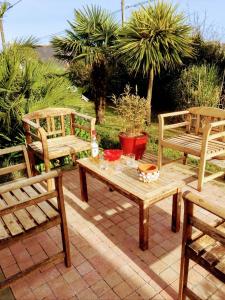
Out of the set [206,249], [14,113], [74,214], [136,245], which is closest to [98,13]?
[14,113]

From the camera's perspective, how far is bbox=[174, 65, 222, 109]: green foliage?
21.4 feet

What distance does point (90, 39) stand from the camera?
22.2ft

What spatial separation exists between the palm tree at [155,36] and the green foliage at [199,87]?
2.60 feet

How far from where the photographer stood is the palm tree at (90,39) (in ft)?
21.9

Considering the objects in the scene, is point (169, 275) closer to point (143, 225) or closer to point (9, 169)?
point (143, 225)

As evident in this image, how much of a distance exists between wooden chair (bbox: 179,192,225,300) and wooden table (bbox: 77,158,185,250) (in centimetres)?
65

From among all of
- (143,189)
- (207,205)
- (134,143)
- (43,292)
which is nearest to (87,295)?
(43,292)

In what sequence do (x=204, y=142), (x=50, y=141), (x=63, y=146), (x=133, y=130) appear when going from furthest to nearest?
1. (x=133, y=130)
2. (x=50, y=141)
3. (x=63, y=146)
4. (x=204, y=142)

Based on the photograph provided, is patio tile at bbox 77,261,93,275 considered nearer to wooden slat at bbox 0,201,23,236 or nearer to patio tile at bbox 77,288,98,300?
patio tile at bbox 77,288,98,300

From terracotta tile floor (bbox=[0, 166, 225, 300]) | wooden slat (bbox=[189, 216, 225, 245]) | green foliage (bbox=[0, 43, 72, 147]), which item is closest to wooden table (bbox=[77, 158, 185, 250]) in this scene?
terracotta tile floor (bbox=[0, 166, 225, 300])

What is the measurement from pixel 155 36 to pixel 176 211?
4836 millimetres

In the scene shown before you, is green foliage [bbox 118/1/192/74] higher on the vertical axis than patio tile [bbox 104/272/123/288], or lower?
higher

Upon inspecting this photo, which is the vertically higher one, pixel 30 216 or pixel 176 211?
pixel 30 216

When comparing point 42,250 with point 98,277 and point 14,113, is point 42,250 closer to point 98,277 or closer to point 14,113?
point 98,277
